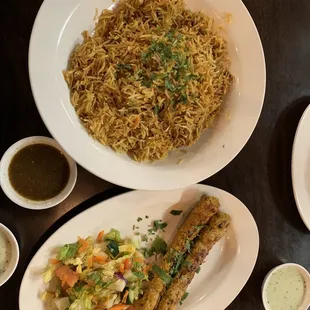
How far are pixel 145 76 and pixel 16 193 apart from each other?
3.45 feet

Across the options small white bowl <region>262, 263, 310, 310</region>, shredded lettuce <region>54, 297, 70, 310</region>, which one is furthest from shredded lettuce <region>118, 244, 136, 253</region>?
small white bowl <region>262, 263, 310, 310</region>

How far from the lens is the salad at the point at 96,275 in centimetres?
272

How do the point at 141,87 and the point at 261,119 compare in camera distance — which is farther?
the point at 261,119

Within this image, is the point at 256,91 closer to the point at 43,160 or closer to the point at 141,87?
the point at 141,87

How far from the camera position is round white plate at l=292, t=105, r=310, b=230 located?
3.00 m

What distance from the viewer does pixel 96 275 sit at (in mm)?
2727

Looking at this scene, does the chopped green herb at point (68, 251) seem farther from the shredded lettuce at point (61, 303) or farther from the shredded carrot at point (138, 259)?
the shredded carrot at point (138, 259)

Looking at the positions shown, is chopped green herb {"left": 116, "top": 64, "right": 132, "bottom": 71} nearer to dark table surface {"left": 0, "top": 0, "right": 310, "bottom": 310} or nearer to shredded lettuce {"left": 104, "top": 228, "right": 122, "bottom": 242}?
dark table surface {"left": 0, "top": 0, "right": 310, "bottom": 310}

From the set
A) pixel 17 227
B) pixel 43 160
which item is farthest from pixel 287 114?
pixel 17 227

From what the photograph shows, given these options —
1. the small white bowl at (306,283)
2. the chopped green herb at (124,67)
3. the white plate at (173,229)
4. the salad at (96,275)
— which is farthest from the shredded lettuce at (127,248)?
the chopped green herb at (124,67)

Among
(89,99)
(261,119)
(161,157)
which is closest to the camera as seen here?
(89,99)

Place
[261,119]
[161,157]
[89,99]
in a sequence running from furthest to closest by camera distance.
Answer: [261,119], [161,157], [89,99]

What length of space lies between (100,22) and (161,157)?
0.87 m

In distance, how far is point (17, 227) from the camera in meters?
2.78
